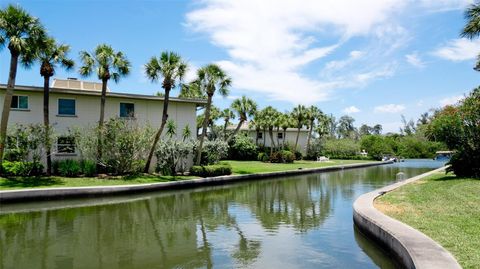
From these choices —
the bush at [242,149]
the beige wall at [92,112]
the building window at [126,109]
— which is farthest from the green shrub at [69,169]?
the bush at [242,149]

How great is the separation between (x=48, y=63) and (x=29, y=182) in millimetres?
7843

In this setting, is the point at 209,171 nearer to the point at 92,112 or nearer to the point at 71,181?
the point at 92,112

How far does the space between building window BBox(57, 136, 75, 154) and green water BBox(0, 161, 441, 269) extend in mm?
9786

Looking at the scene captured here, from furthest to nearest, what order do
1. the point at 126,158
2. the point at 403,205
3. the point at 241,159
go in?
the point at 241,159
the point at 126,158
the point at 403,205

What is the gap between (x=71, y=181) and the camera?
80.0ft

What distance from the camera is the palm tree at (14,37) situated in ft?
76.7

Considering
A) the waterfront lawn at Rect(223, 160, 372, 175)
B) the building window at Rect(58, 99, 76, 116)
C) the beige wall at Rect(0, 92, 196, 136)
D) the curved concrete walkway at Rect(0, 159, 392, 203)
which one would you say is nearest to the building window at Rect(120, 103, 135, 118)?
the beige wall at Rect(0, 92, 196, 136)

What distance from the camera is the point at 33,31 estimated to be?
78.6 feet

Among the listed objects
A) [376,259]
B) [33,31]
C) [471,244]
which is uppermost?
[33,31]

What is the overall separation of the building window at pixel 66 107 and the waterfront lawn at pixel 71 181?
18.8 ft

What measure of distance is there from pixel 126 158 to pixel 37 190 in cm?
799

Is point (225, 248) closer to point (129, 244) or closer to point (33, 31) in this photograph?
point (129, 244)

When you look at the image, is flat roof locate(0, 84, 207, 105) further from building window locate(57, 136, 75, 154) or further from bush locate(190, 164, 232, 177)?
bush locate(190, 164, 232, 177)

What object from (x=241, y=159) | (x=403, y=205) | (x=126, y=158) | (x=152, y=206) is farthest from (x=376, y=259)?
(x=241, y=159)
